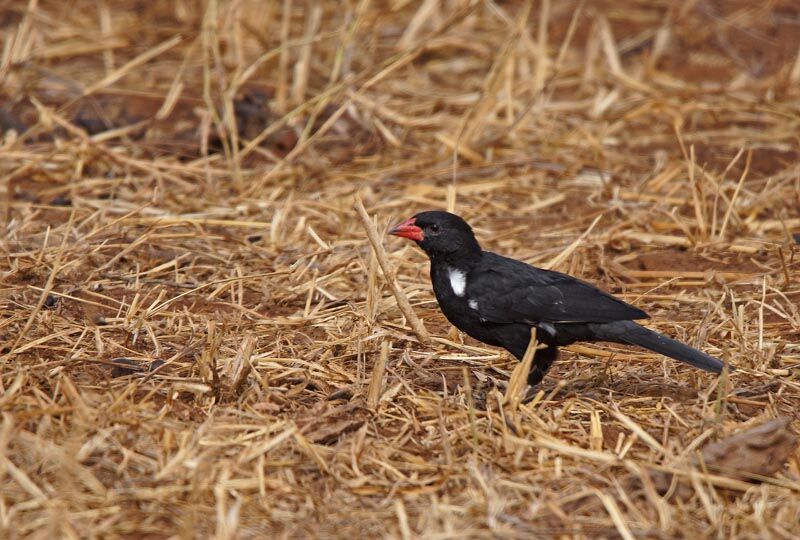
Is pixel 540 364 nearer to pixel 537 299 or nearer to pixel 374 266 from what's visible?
pixel 537 299

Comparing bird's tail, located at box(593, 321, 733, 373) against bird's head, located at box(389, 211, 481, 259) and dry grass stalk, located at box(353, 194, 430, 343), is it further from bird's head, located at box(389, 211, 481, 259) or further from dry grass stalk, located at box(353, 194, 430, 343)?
dry grass stalk, located at box(353, 194, 430, 343)

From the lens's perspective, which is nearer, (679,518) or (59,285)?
(679,518)

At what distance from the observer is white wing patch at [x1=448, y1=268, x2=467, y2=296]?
197 inches

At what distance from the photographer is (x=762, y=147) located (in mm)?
8352

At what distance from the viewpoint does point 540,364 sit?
505 cm

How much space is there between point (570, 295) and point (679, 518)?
4.40 ft

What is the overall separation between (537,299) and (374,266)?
0.91m

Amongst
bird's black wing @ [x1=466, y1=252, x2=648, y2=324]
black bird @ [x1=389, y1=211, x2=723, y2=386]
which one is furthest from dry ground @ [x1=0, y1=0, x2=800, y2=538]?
bird's black wing @ [x1=466, y1=252, x2=648, y2=324]

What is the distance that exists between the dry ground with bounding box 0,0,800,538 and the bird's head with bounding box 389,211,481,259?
1.33 ft

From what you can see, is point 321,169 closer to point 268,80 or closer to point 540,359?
point 268,80

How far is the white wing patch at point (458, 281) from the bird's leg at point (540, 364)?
1.44ft

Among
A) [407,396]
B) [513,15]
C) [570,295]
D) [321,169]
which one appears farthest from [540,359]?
[513,15]

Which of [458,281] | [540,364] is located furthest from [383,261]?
[540,364]

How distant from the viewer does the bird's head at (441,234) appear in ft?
16.9
